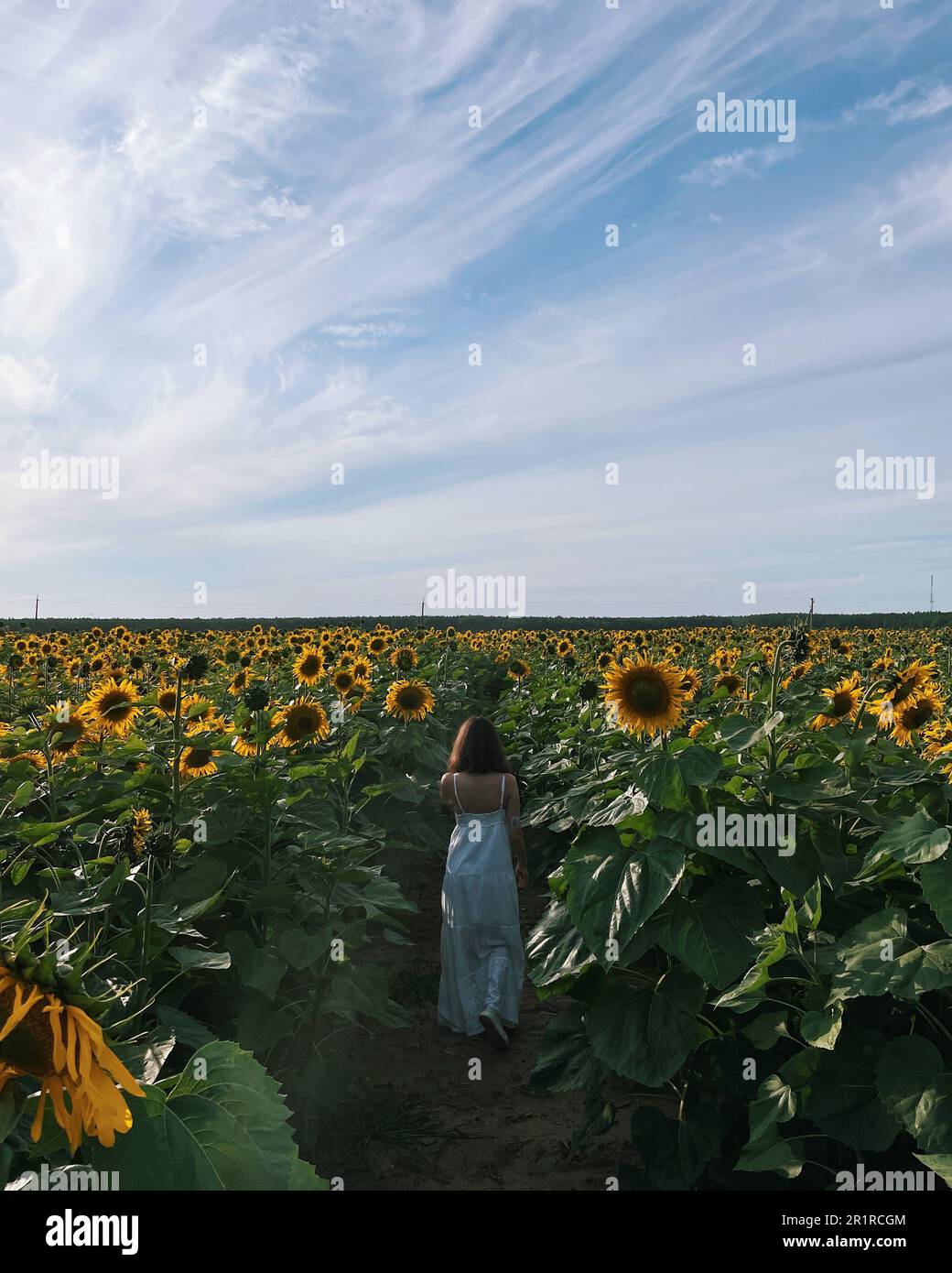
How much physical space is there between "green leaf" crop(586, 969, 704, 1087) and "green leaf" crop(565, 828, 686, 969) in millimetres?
360

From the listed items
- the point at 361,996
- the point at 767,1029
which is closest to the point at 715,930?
the point at 767,1029

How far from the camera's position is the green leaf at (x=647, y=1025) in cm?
357

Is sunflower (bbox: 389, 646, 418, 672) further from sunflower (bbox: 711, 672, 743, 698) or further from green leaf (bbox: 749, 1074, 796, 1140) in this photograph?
green leaf (bbox: 749, 1074, 796, 1140)

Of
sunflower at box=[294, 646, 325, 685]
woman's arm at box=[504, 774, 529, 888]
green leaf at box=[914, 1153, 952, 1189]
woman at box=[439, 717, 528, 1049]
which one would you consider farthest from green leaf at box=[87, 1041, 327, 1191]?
sunflower at box=[294, 646, 325, 685]

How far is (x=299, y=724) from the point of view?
6.83m

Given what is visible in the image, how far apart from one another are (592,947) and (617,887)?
252mm

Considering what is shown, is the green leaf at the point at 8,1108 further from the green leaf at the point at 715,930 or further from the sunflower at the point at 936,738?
the sunflower at the point at 936,738

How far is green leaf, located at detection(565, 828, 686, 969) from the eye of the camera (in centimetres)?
348

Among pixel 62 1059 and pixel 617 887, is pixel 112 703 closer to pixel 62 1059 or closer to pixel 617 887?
pixel 617 887

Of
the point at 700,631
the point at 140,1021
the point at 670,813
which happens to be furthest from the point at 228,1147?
the point at 700,631

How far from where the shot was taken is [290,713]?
6824 mm

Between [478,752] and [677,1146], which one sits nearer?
[677,1146]

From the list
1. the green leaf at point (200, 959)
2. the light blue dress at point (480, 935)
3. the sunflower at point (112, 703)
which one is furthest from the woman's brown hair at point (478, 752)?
the green leaf at point (200, 959)

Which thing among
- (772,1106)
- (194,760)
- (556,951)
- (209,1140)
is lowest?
(772,1106)
